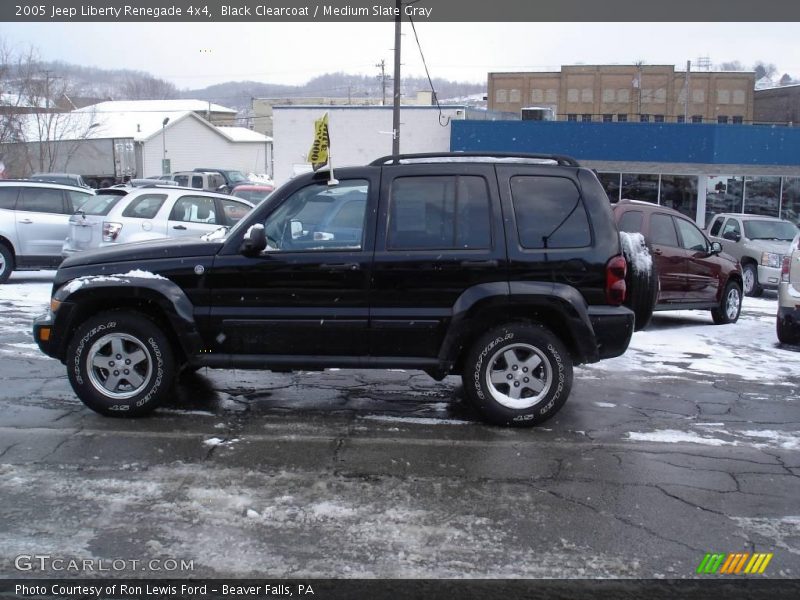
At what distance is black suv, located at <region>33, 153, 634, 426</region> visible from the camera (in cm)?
604

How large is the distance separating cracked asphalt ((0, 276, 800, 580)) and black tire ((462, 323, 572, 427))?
0.60 feet

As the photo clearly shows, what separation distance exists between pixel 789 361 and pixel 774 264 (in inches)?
278

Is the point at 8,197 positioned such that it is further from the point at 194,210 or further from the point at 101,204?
the point at 194,210

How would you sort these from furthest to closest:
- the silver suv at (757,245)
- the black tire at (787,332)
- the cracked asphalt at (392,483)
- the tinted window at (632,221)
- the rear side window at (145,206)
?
the silver suv at (757,245)
the rear side window at (145,206)
the tinted window at (632,221)
the black tire at (787,332)
the cracked asphalt at (392,483)

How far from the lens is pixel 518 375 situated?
615 cm

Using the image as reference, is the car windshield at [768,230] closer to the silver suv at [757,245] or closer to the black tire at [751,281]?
the silver suv at [757,245]

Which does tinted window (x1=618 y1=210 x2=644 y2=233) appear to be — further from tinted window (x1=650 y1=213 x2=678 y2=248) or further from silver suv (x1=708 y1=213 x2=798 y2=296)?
silver suv (x1=708 y1=213 x2=798 y2=296)

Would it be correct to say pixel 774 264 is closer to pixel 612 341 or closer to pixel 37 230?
pixel 612 341

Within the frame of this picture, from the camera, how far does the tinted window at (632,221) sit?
11.4 meters

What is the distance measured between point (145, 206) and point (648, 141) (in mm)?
21353

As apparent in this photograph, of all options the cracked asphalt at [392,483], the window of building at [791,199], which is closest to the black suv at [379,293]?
the cracked asphalt at [392,483]

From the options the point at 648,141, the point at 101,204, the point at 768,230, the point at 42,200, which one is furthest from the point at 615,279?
the point at 648,141

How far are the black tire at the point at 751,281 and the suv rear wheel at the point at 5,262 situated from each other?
1377 centimetres
